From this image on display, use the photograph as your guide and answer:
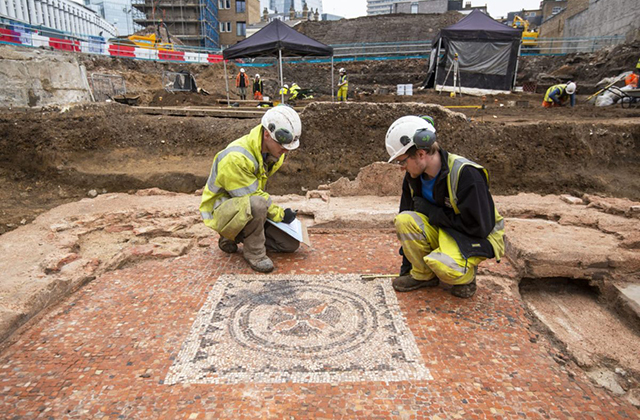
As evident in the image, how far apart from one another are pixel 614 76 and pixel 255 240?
2052 centimetres

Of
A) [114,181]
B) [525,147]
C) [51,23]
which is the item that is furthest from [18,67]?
[51,23]

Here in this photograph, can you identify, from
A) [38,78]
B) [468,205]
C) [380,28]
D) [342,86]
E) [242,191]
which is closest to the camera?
[468,205]

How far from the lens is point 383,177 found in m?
6.15

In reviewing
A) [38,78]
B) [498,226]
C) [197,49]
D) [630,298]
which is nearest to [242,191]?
[498,226]

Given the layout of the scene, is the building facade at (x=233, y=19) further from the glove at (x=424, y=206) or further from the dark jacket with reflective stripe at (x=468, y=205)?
the dark jacket with reflective stripe at (x=468, y=205)

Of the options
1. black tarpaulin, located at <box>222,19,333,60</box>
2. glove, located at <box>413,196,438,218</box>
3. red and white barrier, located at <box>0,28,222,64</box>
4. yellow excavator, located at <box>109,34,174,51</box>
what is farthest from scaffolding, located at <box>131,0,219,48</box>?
glove, located at <box>413,196,438,218</box>

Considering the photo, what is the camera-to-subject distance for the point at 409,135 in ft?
9.03

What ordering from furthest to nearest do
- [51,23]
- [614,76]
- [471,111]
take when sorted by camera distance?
[51,23] → [614,76] → [471,111]

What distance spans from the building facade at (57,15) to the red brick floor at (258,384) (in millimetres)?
27410

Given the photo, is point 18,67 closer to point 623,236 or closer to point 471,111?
point 471,111

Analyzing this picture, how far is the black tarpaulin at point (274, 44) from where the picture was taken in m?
10.8

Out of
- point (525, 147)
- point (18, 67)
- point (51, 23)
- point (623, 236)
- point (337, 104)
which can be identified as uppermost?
point (51, 23)

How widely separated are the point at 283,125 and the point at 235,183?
0.66 meters

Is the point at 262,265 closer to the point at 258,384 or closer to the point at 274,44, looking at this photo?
the point at 258,384
